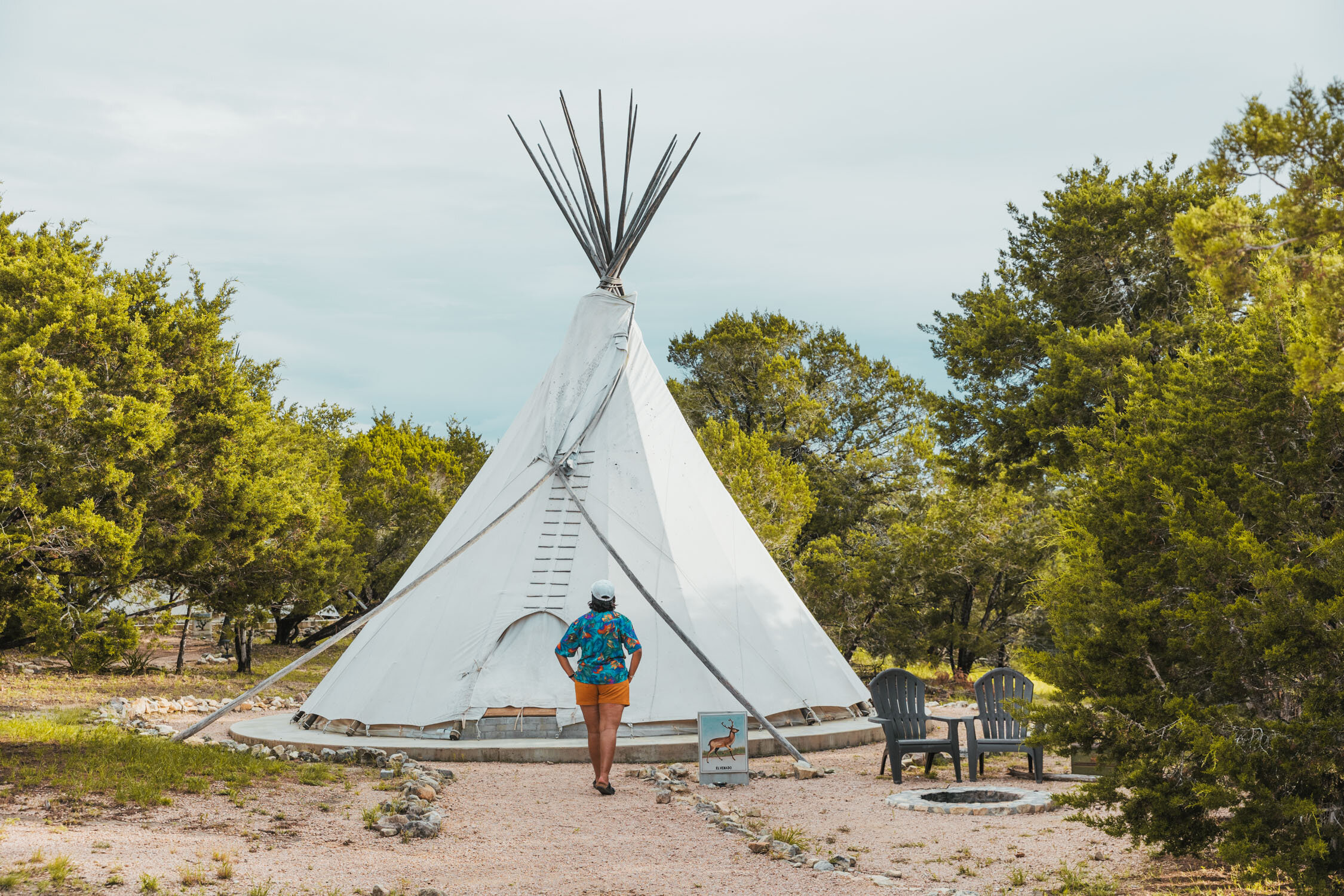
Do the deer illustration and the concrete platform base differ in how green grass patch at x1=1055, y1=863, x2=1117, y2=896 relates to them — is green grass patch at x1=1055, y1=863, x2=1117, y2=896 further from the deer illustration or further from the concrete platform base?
the concrete platform base

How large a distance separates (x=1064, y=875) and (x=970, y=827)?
153cm

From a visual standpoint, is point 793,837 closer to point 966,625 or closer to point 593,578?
point 593,578

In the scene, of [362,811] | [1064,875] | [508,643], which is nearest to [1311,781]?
[1064,875]

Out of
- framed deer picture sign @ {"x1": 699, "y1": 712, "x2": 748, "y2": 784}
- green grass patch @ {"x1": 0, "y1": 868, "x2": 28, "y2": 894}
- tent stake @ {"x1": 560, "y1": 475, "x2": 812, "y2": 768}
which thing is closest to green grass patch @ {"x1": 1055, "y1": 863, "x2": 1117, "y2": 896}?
framed deer picture sign @ {"x1": 699, "y1": 712, "x2": 748, "y2": 784}

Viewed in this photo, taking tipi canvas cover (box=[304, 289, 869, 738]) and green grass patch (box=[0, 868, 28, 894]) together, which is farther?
tipi canvas cover (box=[304, 289, 869, 738])

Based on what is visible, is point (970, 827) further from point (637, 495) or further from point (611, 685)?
point (637, 495)

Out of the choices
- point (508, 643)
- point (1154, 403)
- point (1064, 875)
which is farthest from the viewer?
point (508, 643)

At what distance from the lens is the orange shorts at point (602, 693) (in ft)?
23.8

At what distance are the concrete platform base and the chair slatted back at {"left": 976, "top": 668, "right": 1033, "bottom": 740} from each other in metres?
1.75

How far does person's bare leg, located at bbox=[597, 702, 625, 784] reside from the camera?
23.7 feet

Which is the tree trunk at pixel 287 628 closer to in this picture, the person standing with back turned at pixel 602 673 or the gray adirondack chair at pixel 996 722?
the person standing with back turned at pixel 602 673

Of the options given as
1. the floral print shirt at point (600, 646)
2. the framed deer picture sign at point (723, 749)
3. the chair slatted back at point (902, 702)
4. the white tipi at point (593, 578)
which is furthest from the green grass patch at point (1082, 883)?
the white tipi at point (593, 578)

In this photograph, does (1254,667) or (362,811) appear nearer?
(1254,667)

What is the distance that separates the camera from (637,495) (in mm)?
10906
